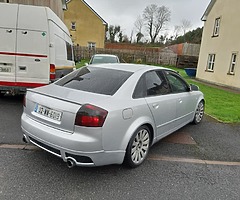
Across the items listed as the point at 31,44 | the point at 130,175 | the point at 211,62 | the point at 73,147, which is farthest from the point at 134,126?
the point at 211,62

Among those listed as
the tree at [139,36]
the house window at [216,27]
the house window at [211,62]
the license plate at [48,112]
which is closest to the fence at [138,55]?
the house window at [211,62]

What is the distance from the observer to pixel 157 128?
3660 millimetres

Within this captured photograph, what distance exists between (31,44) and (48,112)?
11.6 feet

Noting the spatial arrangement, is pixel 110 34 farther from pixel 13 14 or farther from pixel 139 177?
pixel 139 177

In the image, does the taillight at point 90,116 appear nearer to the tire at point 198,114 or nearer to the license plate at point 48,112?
the license plate at point 48,112

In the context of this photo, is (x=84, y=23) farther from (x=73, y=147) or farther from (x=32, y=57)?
(x=73, y=147)

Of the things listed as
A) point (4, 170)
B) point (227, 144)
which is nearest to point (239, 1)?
point (227, 144)

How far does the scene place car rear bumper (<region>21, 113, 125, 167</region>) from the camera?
261cm

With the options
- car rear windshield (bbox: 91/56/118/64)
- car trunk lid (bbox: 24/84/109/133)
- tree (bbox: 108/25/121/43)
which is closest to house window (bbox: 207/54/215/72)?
car rear windshield (bbox: 91/56/118/64)

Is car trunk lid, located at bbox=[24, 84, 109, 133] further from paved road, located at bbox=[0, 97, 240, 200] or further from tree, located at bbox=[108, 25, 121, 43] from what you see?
tree, located at bbox=[108, 25, 121, 43]

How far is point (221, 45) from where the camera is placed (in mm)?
15656

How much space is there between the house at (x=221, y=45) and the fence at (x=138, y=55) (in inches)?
432

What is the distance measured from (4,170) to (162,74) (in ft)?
10.2

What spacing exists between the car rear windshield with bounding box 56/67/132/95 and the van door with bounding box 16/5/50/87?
2.38 meters
